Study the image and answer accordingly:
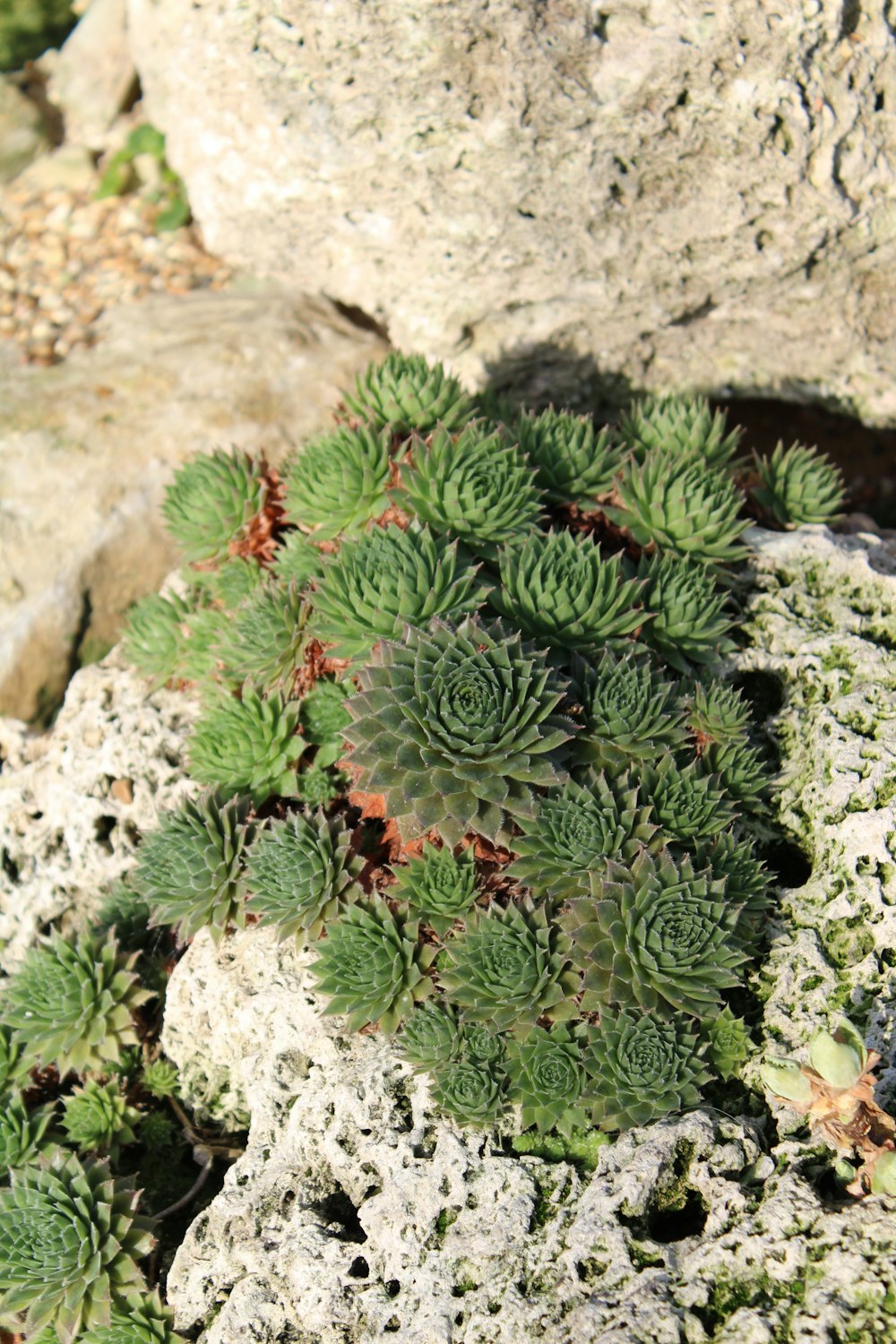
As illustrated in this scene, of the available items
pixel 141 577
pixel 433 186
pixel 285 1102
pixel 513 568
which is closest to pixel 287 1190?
pixel 285 1102

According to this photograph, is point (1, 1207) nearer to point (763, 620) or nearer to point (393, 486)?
point (393, 486)

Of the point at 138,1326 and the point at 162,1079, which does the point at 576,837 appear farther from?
the point at 138,1326

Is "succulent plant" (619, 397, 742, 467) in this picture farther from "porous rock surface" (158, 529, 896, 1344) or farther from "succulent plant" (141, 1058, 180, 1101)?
"succulent plant" (141, 1058, 180, 1101)

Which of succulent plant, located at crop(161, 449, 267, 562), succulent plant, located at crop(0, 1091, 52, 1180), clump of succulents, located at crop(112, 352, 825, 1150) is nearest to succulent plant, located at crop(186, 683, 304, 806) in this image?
clump of succulents, located at crop(112, 352, 825, 1150)

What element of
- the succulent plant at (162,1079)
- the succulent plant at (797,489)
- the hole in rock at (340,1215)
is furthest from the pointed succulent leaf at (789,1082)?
the succulent plant at (797,489)

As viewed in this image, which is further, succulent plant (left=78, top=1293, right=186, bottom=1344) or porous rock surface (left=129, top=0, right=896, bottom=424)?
porous rock surface (left=129, top=0, right=896, bottom=424)

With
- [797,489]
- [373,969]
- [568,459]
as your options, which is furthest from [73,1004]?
[797,489]

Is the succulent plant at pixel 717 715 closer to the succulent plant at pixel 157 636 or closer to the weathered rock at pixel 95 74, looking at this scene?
the succulent plant at pixel 157 636
